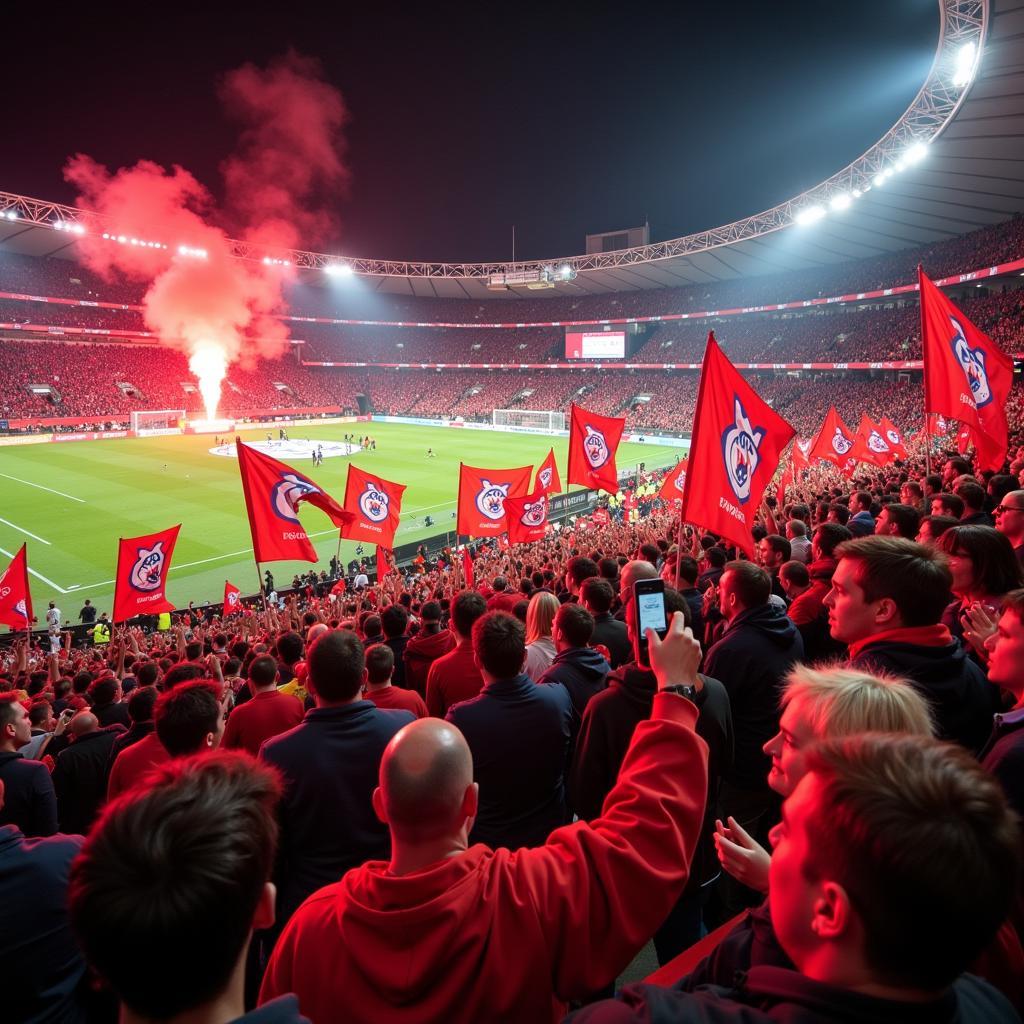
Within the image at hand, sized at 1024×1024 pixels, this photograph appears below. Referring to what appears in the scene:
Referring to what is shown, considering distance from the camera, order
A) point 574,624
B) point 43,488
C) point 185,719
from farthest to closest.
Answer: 1. point 43,488
2. point 574,624
3. point 185,719

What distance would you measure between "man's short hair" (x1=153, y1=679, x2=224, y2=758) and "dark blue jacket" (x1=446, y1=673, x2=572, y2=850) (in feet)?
5.05

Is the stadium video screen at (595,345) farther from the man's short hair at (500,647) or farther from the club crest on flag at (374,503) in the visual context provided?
the man's short hair at (500,647)

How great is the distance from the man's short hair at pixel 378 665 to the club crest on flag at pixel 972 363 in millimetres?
8718

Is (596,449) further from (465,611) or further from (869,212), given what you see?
(869,212)

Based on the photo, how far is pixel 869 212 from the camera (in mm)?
39750

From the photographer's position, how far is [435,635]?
5.99m

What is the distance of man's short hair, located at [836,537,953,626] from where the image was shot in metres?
3.22

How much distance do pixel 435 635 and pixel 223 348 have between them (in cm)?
7294

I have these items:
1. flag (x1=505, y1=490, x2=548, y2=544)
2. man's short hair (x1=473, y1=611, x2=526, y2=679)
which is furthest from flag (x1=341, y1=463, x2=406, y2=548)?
man's short hair (x1=473, y1=611, x2=526, y2=679)

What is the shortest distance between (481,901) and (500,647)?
1.85 m

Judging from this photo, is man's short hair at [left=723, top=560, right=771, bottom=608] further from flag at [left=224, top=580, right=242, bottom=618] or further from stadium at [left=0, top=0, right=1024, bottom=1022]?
flag at [left=224, top=580, right=242, bottom=618]

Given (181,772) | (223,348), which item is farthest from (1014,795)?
(223,348)

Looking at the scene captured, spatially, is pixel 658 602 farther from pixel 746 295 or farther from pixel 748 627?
pixel 746 295

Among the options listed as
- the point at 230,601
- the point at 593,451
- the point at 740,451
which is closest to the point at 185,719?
the point at 740,451
